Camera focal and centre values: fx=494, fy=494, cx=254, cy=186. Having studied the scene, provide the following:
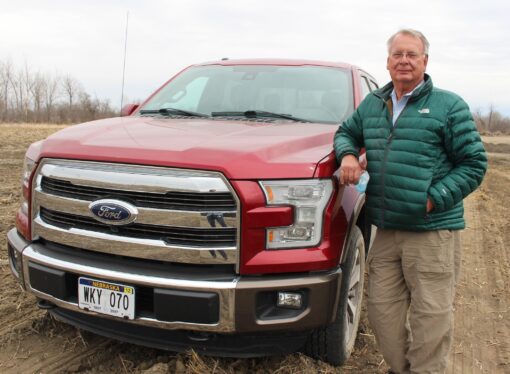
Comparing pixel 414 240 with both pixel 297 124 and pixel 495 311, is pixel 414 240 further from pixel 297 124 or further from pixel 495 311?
pixel 495 311

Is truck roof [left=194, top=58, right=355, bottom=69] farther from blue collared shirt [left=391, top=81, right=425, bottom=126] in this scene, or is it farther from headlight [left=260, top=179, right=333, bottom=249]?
headlight [left=260, top=179, right=333, bottom=249]

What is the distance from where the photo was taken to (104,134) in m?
2.88

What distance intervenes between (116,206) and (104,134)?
23.2 inches

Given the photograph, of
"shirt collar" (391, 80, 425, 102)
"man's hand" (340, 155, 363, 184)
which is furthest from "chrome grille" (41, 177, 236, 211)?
"shirt collar" (391, 80, 425, 102)

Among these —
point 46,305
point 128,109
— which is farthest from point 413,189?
point 128,109

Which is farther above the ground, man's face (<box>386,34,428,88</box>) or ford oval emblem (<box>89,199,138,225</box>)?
man's face (<box>386,34,428,88</box>)

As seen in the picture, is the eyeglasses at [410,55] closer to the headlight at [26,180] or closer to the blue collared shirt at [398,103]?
the blue collared shirt at [398,103]

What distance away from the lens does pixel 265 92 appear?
390cm

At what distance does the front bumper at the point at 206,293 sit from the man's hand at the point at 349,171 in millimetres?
469

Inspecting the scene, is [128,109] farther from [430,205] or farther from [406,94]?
[430,205]

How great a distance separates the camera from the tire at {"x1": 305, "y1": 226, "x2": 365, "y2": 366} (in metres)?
2.74

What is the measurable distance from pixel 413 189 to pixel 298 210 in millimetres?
648

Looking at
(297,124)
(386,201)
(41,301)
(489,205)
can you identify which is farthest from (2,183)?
(489,205)

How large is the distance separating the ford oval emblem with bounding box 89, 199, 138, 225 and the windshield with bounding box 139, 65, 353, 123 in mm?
1393
